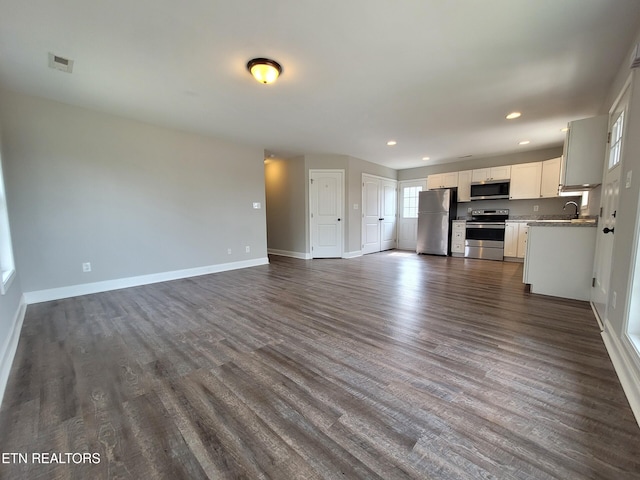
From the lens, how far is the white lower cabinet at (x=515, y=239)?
567cm

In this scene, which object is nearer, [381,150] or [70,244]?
[70,244]

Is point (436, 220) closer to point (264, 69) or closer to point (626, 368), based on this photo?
point (626, 368)

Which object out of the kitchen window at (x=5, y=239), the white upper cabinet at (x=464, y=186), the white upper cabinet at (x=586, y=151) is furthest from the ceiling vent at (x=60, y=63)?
the white upper cabinet at (x=464, y=186)

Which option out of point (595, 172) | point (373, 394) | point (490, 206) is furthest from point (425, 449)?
point (490, 206)

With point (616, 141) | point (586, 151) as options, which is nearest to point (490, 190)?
point (586, 151)

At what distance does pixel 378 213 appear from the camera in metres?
7.35

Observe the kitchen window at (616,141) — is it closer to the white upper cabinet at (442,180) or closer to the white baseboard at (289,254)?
the white upper cabinet at (442,180)

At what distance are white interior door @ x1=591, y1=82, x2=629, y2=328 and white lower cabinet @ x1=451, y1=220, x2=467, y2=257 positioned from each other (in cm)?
363

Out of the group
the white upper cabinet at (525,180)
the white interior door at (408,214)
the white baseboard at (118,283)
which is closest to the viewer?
the white baseboard at (118,283)

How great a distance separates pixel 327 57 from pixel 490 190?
218 inches

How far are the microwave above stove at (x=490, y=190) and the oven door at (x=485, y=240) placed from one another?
647 mm

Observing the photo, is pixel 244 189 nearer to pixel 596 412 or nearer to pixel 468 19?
pixel 468 19

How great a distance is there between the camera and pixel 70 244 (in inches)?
134

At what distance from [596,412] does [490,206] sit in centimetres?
605
